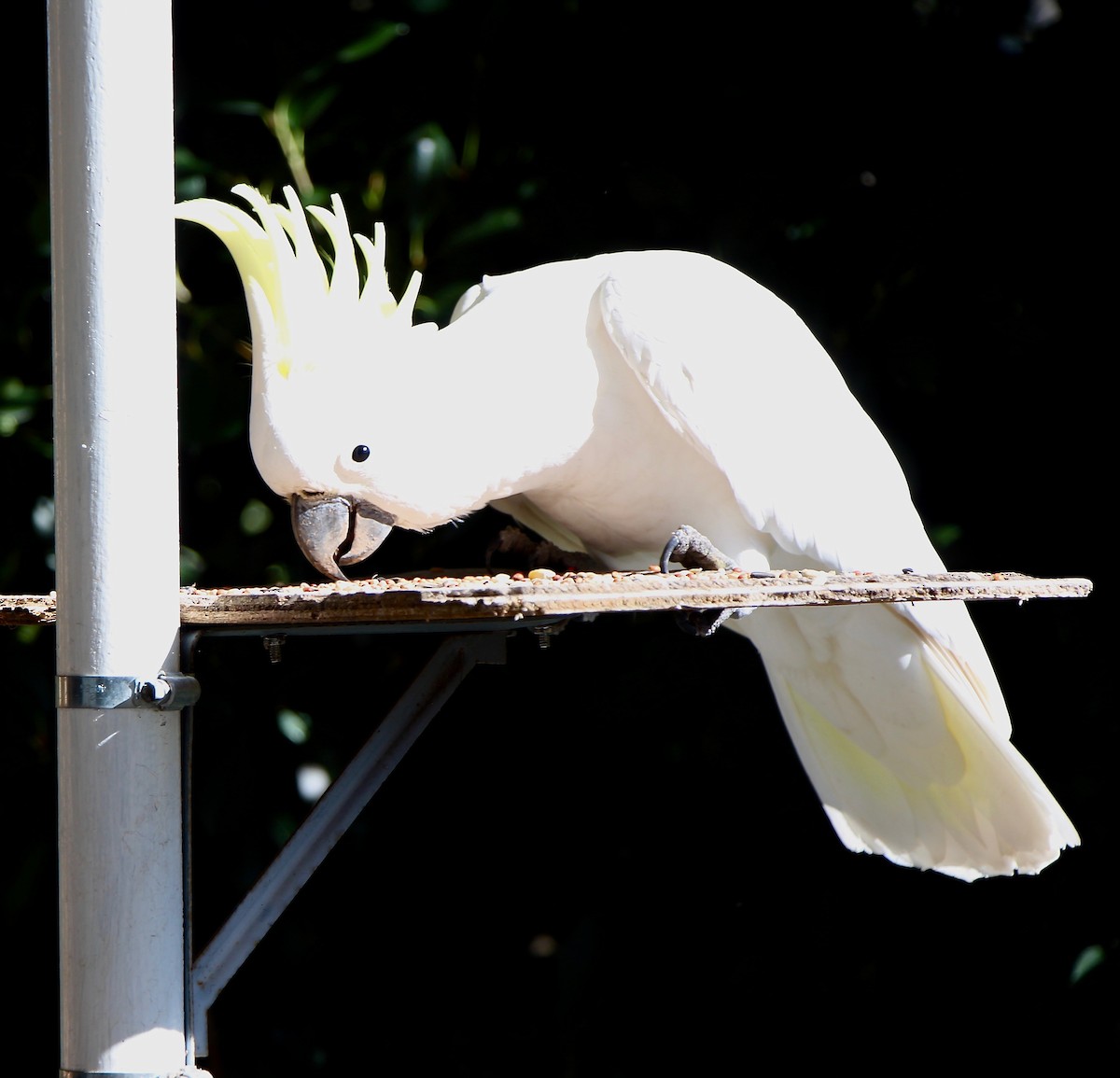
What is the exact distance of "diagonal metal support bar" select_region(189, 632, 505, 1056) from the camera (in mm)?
1006

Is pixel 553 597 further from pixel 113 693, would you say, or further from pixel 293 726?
pixel 293 726

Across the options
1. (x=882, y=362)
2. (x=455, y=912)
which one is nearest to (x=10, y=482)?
(x=455, y=912)

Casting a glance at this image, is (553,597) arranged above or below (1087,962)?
above

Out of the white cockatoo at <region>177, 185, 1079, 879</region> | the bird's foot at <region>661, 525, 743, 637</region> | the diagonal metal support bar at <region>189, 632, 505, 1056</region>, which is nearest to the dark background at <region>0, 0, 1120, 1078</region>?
the white cockatoo at <region>177, 185, 1079, 879</region>

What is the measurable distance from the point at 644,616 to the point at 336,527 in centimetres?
66

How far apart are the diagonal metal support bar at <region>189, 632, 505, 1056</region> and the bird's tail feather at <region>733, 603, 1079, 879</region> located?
1.59 feet

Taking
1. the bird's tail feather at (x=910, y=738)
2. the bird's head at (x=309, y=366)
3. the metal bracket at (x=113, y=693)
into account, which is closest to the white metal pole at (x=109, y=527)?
the metal bracket at (x=113, y=693)

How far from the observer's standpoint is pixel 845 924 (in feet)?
6.40

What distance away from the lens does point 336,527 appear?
4.32 ft

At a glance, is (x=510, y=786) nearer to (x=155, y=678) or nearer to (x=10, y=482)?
(x=10, y=482)

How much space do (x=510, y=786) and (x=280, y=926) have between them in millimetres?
394

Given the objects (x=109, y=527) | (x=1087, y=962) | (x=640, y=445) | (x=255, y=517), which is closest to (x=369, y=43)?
(x=255, y=517)

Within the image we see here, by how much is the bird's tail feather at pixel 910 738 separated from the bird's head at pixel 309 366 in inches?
21.2

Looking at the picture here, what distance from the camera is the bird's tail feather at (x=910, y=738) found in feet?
4.86
